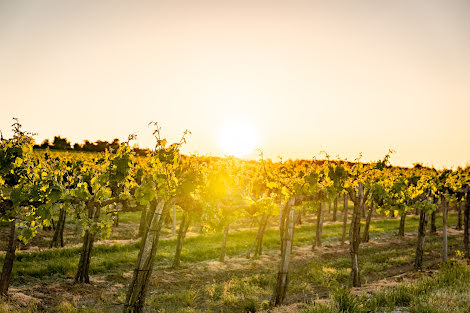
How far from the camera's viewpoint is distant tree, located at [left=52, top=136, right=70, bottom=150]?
3691 inches

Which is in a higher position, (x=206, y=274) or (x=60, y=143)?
(x=60, y=143)

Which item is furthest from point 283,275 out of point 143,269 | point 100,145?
point 100,145

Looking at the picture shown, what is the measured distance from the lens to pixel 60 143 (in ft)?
314

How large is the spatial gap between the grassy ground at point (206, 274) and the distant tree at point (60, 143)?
256ft

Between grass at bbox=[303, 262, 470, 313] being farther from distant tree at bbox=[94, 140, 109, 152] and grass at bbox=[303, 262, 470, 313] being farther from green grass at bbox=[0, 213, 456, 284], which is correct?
distant tree at bbox=[94, 140, 109, 152]

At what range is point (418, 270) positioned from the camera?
53.3 feet

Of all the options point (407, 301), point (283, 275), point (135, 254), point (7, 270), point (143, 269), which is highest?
point (143, 269)

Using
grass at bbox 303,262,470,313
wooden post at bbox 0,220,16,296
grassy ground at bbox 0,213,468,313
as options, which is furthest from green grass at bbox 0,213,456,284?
grass at bbox 303,262,470,313

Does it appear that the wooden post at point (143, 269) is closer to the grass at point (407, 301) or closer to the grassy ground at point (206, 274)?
the grassy ground at point (206, 274)

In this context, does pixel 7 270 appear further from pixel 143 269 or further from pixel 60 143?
pixel 60 143

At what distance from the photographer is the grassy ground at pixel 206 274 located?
11.8 meters

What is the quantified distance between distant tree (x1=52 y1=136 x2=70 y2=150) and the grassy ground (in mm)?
78015

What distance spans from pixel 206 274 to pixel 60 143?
94859 millimetres

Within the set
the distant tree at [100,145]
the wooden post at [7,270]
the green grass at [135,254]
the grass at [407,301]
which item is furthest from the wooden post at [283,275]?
the distant tree at [100,145]
